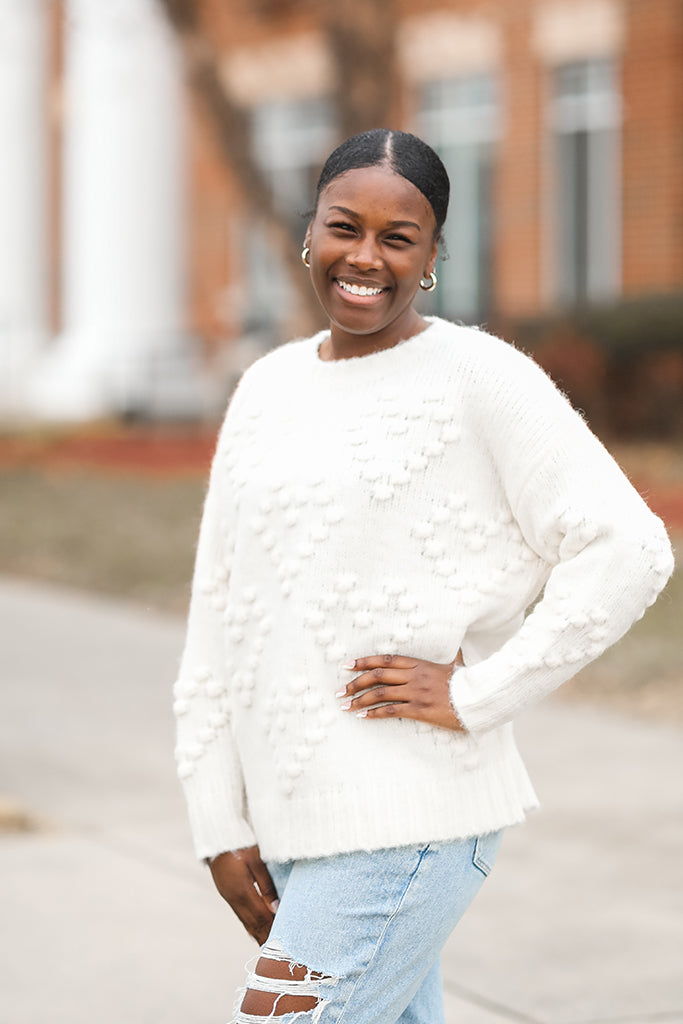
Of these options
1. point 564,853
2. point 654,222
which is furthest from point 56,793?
point 654,222

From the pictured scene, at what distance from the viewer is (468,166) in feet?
62.6

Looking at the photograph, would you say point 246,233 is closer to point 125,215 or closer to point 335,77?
point 125,215

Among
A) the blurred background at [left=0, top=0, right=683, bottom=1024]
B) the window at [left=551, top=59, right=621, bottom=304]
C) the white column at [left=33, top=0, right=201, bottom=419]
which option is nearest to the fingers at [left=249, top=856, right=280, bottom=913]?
the blurred background at [left=0, top=0, right=683, bottom=1024]

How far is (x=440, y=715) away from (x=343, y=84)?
12711mm

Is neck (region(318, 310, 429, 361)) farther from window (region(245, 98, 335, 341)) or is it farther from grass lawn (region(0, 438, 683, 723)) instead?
window (region(245, 98, 335, 341))

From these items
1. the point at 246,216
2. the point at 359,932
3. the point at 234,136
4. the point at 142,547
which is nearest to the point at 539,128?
the point at 246,216

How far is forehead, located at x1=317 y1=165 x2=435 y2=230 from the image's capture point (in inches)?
93.6

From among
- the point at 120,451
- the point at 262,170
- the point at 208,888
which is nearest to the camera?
the point at 208,888

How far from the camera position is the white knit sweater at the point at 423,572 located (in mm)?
2334

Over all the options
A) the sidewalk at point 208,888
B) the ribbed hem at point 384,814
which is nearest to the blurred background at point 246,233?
the sidewalk at point 208,888

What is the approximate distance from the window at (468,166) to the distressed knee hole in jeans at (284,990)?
16.7 m

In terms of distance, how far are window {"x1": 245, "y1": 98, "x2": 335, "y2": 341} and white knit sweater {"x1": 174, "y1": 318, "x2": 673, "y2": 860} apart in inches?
736

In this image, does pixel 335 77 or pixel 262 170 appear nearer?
pixel 335 77

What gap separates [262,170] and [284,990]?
14287 mm
